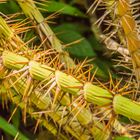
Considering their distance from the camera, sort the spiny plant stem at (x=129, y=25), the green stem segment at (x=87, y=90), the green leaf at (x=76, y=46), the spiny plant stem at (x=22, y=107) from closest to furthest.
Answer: the green stem segment at (x=87, y=90)
the spiny plant stem at (x=129, y=25)
the spiny plant stem at (x=22, y=107)
the green leaf at (x=76, y=46)

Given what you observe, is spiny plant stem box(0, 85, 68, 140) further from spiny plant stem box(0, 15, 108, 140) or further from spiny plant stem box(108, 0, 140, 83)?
spiny plant stem box(108, 0, 140, 83)

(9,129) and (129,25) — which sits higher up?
(129,25)

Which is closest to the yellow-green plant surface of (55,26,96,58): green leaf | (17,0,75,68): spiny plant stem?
(17,0,75,68): spiny plant stem

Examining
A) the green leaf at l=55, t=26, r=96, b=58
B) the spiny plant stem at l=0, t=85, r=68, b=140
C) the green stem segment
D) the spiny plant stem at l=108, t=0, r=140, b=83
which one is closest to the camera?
Answer: the green stem segment

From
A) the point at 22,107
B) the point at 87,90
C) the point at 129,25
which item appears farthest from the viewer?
the point at 22,107

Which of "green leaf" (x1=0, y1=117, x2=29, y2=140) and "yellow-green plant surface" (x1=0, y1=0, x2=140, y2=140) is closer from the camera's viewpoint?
"yellow-green plant surface" (x1=0, y1=0, x2=140, y2=140)

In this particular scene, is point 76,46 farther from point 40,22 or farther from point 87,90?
point 87,90

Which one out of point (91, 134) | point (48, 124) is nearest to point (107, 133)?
point (91, 134)

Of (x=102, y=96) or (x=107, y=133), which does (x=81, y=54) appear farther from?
(x=102, y=96)

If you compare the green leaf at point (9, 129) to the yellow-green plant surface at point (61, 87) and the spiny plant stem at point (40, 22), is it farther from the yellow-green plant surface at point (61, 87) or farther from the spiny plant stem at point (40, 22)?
the spiny plant stem at point (40, 22)

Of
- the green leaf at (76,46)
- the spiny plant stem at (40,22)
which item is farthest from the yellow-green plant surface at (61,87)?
the green leaf at (76,46)

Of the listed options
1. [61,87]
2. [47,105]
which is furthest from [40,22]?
[61,87]

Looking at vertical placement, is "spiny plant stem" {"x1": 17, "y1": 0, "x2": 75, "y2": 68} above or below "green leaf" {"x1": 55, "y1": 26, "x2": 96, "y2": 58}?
above
